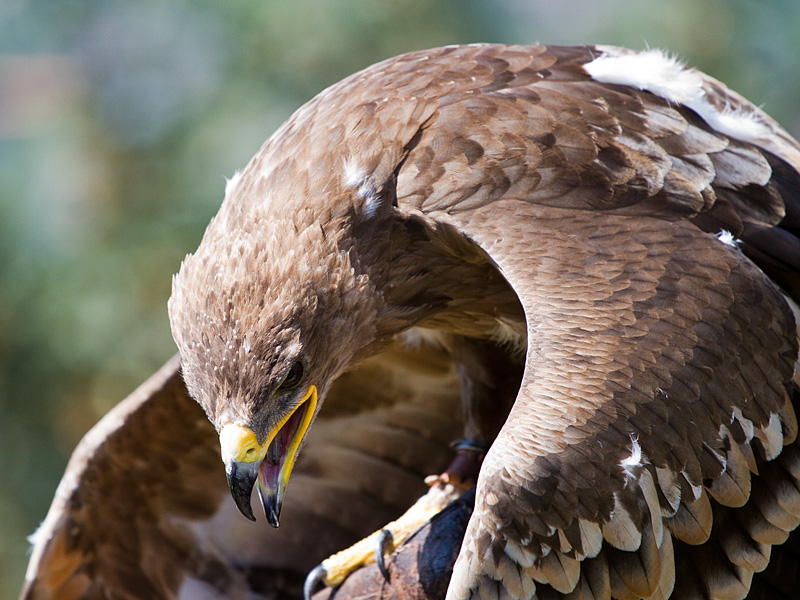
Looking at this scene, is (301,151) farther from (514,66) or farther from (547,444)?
(547,444)

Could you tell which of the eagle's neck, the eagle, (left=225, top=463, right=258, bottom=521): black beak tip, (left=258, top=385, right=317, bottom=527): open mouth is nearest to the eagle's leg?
the eagle

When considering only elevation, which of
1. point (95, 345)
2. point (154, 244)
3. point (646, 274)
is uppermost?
point (646, 274)

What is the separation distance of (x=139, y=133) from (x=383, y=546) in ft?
13.6

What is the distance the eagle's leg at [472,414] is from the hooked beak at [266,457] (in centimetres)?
79

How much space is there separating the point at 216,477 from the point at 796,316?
7.69 ft

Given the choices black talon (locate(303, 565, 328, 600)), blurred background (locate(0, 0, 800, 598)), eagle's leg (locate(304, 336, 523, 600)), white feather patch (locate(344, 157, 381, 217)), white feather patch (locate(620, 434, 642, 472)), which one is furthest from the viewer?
blurred background (locate(0, 0, 800, 598))

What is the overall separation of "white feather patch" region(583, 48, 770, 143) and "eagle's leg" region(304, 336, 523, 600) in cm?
95

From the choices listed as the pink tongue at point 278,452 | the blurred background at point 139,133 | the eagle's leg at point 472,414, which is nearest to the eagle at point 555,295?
the pink tongue at point 278,452

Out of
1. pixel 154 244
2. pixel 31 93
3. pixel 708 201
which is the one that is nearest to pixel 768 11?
pixel 154 244

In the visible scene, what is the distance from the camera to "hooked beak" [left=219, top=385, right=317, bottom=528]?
2375 millimetres

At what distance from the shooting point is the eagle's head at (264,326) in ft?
7.80

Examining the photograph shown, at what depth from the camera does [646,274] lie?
233 centimetres

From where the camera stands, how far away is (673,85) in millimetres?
2771

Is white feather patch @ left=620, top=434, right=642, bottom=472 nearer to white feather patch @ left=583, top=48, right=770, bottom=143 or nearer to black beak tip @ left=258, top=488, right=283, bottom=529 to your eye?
black beak tip @ left=258, top=488, right=283, bottom=529
